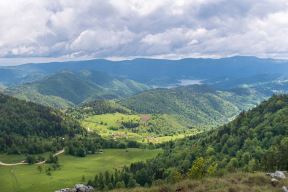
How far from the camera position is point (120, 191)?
71250 millimetres

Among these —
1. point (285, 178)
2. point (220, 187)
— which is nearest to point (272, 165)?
point (285, 178)

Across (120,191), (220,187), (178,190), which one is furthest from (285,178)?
(120,191)

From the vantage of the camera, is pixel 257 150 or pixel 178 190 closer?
pixel 178 190

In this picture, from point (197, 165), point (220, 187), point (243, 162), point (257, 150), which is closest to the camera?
point (220, 187)

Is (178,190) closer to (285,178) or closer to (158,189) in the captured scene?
(158,189)

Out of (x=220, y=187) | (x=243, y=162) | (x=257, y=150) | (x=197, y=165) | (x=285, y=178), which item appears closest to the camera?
(x=220, y=187)

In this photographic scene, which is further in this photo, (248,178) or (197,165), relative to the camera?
(197,165)

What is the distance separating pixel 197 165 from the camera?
98.7 m

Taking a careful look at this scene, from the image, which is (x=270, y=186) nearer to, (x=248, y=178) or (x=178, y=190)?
(x=248, y=178)

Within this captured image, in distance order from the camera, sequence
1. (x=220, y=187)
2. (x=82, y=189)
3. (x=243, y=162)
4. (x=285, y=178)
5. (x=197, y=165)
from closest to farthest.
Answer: (x=220, y=187), (x=285, y=178), (x=82, y=189), (x=197, y=165), (x=243, y=162)

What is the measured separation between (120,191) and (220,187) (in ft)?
59.1

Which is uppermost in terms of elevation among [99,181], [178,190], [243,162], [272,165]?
[178,190]

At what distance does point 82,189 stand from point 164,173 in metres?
120

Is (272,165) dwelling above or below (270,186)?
below
